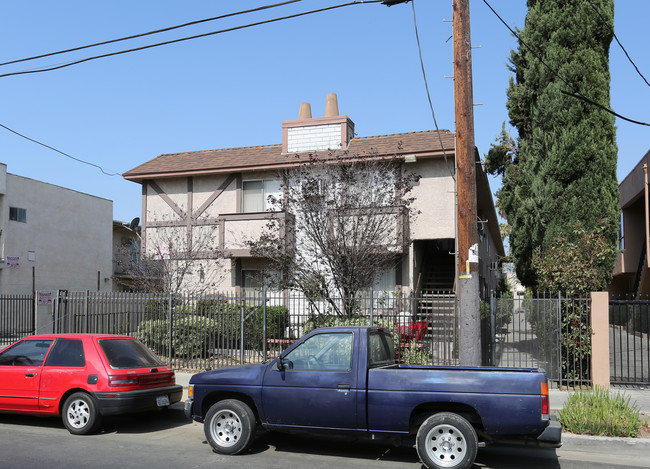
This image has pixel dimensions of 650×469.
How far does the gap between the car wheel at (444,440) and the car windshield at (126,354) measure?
15.2 feet

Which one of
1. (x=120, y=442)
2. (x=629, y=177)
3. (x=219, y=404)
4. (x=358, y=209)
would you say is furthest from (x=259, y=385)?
(x=629, y=177)

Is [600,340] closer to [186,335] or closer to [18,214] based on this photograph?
[186,335]

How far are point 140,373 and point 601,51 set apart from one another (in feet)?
40.9

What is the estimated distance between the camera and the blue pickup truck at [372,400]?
22.1ft

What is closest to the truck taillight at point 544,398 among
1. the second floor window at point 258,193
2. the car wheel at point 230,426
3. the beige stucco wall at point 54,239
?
the car wheel at point 230,426

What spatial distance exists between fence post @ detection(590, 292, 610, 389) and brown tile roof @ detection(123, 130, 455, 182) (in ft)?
24.7

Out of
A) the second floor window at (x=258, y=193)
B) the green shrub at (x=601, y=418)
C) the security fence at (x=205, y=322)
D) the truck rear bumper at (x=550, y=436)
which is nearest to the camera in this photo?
the truck rear bumper at (x=550, y=436)

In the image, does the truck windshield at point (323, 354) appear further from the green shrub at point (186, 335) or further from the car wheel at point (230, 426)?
the green shrub at point (186, 335)

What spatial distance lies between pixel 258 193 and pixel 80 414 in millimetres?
13295

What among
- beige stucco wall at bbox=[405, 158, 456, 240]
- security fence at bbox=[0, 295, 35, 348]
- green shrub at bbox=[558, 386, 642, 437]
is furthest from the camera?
security fence at bbox=[0, 295, 35, 348]

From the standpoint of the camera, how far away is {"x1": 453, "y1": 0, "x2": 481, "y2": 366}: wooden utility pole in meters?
9.31

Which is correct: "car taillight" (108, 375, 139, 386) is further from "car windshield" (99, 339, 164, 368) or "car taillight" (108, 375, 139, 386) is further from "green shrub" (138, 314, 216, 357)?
"green shrub" (138, 314, 216, 357)

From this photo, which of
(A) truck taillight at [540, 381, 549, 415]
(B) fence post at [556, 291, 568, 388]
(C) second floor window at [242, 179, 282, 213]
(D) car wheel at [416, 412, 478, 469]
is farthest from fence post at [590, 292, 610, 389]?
(C) second floor window at [242, 179, 282, 213]

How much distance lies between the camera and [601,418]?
8.48m
